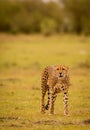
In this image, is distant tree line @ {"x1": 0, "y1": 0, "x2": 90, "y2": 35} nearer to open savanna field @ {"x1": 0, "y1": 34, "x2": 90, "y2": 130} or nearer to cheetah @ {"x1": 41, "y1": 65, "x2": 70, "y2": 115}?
open savanna field @ {"x1": 0, "y1": 34, "x2": 90, "y2": 130}

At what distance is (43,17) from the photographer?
9112 centimetres

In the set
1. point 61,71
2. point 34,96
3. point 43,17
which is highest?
point 43,17

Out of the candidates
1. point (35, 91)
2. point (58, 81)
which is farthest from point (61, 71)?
point (35, 91)

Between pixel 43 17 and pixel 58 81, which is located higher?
pixel 43 17

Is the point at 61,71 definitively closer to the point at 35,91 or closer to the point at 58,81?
the point at 58,81

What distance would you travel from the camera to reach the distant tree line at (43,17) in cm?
7862

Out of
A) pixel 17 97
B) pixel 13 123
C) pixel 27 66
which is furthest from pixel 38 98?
pixel 27 66

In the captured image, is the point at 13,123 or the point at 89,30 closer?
the point at 13,123

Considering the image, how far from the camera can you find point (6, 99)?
1945cm

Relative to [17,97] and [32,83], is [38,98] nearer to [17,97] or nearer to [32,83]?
[17,97]

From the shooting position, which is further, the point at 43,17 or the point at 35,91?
the point at 43,17

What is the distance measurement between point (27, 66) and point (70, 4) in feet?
165

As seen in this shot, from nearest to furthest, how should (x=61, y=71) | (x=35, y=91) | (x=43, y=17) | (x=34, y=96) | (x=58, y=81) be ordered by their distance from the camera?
(x=61, y=71) → (x=58, y=81) → (x=34, y=96) → (x=35, y=91) → (x=43, y=17)

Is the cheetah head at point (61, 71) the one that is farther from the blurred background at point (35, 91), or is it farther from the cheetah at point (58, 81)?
the blurred background at point (35, 91)
